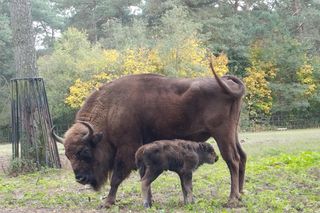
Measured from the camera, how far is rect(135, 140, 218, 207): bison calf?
24.4 feet

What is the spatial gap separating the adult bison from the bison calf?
11.7 inches

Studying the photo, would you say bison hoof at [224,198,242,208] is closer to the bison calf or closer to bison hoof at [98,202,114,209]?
the bison calf

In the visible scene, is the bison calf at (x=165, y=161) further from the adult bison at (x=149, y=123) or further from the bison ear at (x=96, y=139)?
the bison ear at (x=96, y=139)

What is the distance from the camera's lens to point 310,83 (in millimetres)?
40906

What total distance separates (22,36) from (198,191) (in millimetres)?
6699

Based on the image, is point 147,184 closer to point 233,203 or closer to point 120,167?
point 120,167

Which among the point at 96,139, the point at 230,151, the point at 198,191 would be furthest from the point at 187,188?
the point at 96,139

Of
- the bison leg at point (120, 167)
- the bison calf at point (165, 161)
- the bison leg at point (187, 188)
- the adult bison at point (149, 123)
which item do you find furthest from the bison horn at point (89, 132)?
the bison leg at point (187, 188)

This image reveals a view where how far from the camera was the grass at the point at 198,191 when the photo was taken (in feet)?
24.3

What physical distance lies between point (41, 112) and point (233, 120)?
6371 millimetres

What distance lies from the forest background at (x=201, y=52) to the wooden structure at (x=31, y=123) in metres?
21.2

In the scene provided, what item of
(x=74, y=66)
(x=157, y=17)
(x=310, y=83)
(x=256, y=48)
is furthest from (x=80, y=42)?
(x=310, y=83)

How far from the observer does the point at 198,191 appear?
29.0 ft

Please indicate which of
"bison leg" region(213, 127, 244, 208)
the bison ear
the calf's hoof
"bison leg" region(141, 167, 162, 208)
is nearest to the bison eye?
the bison ear
